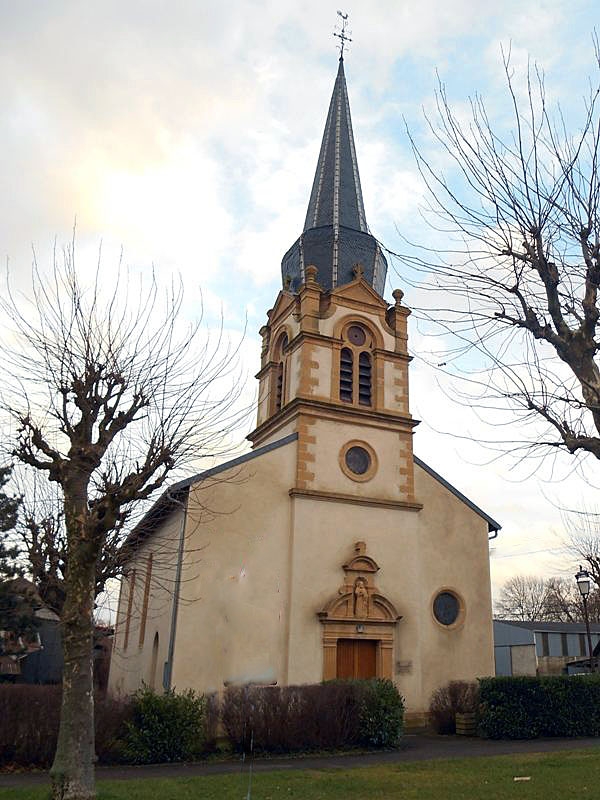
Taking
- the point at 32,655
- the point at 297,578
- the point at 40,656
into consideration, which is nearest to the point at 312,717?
the point at 297,578

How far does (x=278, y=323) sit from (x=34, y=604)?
475 inches

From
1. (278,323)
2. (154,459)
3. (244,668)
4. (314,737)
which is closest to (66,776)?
(154,459)

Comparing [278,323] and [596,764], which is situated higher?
[278,323]

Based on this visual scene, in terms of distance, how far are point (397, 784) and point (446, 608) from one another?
9722mm

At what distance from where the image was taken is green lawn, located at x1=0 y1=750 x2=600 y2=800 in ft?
29.5

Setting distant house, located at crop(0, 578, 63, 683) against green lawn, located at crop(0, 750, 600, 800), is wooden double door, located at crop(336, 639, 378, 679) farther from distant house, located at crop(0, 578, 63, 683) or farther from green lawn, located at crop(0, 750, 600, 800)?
distant house, located at crop(0, 578, 63, 683)

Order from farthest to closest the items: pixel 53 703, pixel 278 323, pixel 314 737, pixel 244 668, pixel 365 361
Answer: pixel 278 323
pixel 365 361
pixel 244 668
pixel 314 737
pixel 53 703

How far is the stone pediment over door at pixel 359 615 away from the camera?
17141mm

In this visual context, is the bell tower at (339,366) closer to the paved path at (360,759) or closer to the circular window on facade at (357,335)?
the circular window on facade at (357,335)

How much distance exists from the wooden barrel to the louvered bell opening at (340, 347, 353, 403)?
9.14 metres

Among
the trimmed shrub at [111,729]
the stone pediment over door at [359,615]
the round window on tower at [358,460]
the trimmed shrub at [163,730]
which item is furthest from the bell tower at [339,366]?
the trimmed shrub at [111,729]

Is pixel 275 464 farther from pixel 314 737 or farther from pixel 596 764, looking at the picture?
pixel 596 764

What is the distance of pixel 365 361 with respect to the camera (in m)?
21.2

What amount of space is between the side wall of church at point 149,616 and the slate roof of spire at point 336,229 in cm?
980
